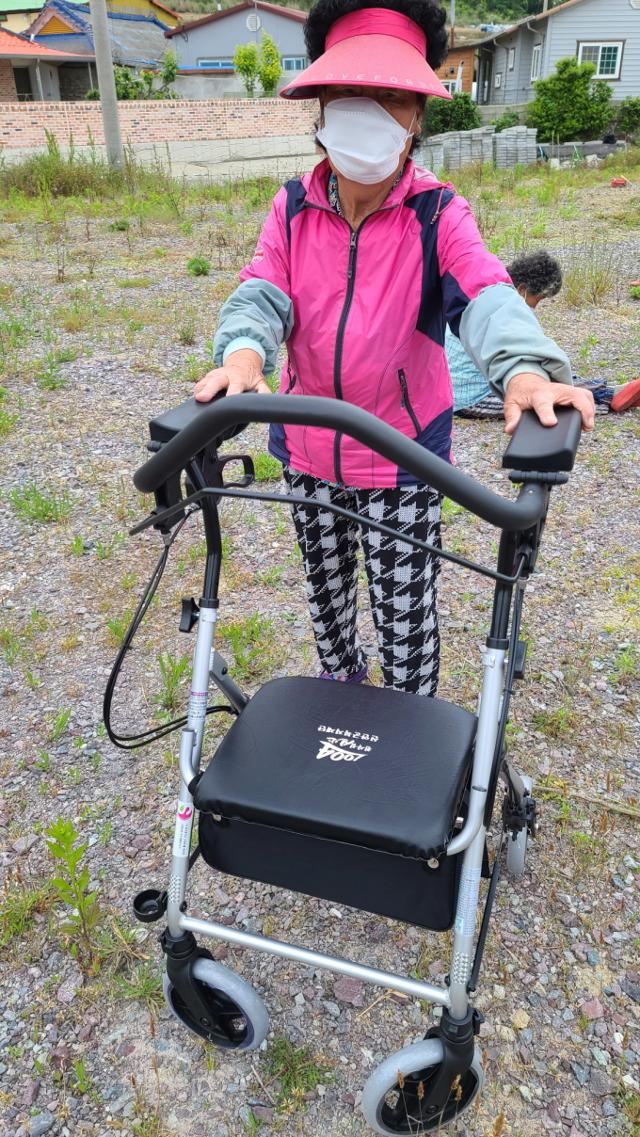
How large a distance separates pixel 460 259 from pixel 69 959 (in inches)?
75.9

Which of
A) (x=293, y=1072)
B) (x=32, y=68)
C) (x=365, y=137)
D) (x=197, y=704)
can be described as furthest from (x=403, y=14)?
(x=32, y=68)

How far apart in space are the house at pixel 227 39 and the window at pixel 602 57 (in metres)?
15.1

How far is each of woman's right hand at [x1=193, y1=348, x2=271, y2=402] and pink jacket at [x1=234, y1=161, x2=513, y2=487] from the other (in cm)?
11

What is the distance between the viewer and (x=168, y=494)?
146 centimetres

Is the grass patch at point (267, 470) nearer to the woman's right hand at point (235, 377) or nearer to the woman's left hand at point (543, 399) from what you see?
the woman's right hand at point (235, 377)

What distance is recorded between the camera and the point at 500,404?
521cm

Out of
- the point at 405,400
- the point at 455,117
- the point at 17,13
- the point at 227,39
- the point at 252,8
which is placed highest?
the point at 17,13

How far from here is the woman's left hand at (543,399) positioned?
1.28m

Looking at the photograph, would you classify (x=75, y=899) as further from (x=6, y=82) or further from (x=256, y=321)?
(x=6, y=82)

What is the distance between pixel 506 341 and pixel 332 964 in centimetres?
114

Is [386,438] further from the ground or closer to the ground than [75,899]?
further from the ground

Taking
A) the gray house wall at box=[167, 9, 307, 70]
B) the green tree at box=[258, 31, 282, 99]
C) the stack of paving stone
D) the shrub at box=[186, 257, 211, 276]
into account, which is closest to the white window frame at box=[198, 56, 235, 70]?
the gray house wall at box=[167, 9, 307, 70]

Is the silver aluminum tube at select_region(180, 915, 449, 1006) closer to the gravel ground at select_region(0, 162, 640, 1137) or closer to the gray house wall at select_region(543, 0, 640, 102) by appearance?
the gravel ground at select_region(0, 162, 640, 1137)

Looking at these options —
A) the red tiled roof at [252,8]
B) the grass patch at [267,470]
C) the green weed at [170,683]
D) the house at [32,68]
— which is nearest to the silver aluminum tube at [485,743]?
the green weed at [170,683]
